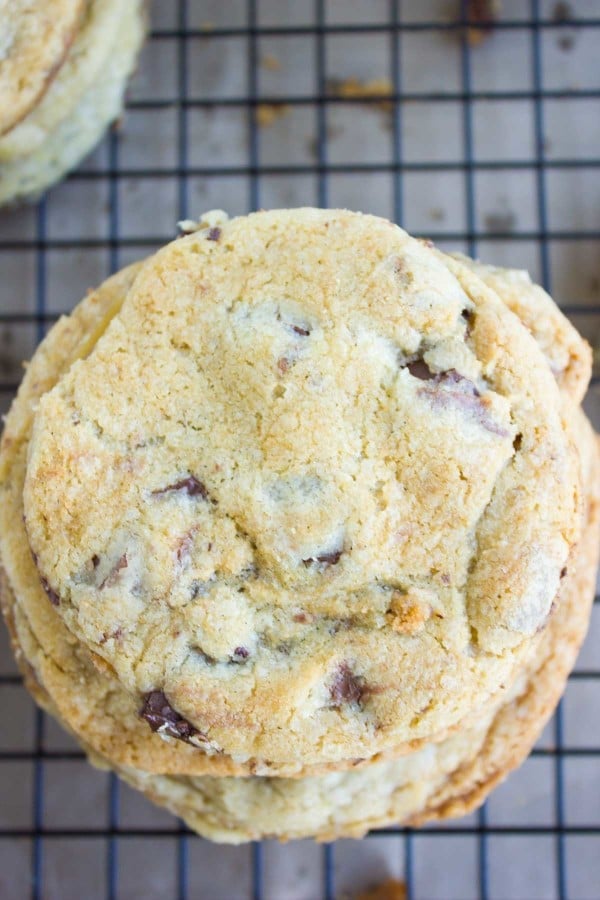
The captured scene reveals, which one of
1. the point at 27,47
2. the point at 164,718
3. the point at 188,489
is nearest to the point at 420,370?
the point at 188,489

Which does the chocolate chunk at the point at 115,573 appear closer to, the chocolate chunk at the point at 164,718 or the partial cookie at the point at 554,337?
the chocolate chunk at the point at 164,718

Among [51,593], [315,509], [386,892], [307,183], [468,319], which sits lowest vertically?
[386,892]

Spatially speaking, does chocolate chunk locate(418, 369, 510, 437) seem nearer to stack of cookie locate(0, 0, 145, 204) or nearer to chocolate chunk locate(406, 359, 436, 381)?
chocolate chunk locate(406, 359, 436, 381)

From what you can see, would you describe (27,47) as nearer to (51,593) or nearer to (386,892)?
(51,593)

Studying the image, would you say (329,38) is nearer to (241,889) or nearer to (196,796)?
(196,796)

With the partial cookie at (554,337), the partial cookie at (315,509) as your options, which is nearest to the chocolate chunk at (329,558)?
the partial cookie at (315,509)

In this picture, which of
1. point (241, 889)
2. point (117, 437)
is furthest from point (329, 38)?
point (241, 889)

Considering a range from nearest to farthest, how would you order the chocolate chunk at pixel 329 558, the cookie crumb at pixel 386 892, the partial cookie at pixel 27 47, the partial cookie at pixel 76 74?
1. the chocolate chunk at pixel 329 558
2. the partial cookie at pixel 27 47
3. the partial cookie at pixel 76 74
4. the cookie crumb at pixel 386 892
